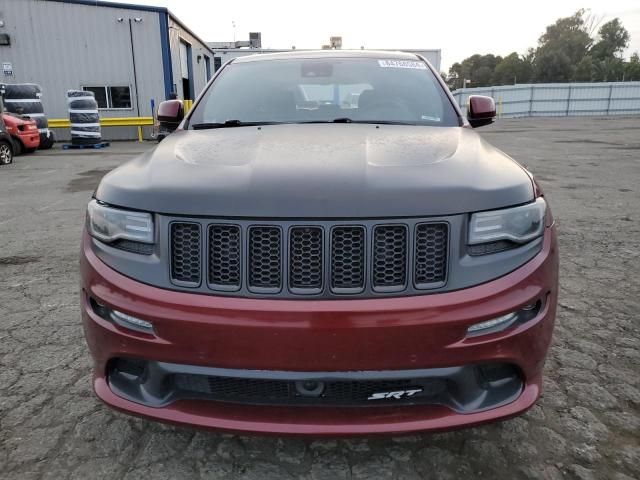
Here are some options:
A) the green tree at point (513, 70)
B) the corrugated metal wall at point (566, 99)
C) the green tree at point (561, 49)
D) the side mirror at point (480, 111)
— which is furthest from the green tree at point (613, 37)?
the side mirror at point (480, 111)

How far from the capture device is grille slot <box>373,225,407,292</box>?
5.23ft

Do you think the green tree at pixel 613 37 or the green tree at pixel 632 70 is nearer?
the green tree at pixel 632 70

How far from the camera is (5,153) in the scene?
1191 centimetres

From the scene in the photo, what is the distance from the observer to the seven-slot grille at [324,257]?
5.21 ft

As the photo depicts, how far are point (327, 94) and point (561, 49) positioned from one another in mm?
98284

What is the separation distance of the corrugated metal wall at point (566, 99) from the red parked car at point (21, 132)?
98.4 feet

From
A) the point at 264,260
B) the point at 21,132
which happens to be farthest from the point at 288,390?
the point at 21,132

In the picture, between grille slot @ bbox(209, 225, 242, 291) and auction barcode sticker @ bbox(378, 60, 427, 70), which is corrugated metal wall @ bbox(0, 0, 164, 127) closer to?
auction barcode sticker @ bbox(378, 60, 427, 70)

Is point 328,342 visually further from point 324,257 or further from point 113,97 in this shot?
point 113,97

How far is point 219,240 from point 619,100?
43716 millimetres

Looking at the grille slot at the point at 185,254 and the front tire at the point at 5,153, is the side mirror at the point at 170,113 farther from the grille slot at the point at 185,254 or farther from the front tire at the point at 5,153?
the front tire at the point at 5,153

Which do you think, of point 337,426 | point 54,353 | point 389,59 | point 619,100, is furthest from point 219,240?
point 619,100

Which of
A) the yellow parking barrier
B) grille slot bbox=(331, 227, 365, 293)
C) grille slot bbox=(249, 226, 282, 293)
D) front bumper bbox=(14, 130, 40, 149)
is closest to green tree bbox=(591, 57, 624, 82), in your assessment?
the yellow parking barrier

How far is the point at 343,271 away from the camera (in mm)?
1599
